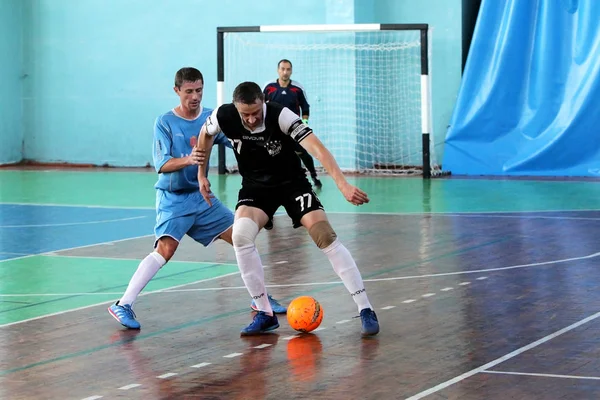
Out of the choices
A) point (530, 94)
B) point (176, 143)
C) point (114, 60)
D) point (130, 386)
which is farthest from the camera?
point (114, 60)

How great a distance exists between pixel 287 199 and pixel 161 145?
1145 mm

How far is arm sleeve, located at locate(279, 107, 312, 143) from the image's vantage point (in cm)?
716

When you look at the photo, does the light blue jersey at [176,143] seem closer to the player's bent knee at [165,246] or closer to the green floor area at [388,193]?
the player's bent knee at [165,246]

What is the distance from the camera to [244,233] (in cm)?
732

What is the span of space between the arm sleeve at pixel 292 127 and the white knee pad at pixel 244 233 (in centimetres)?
66

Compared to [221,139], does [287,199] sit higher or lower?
lower

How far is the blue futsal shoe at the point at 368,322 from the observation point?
7.16 metres

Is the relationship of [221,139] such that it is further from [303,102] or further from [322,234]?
[303,102]

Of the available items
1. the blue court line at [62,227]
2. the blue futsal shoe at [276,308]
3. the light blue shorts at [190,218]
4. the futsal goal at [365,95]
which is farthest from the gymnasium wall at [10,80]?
the blue futsal shoe at [276,308]

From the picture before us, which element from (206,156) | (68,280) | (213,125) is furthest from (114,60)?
(213,125)

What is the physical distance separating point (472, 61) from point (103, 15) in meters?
9.01

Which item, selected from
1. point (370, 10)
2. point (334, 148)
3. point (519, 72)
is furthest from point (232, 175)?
point (519, 72)

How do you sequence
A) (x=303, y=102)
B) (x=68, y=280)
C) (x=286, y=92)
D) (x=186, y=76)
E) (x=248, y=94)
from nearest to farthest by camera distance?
(x=248, y=94), (x=186, y=76), (x=68, y=280), (x=286, y=92), (x=303, y=102)

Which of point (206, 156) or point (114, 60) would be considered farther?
point (114, 60)
